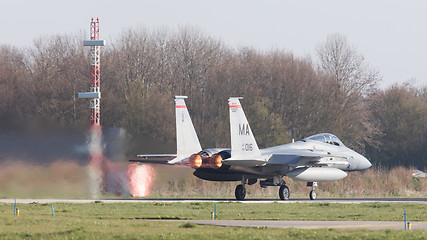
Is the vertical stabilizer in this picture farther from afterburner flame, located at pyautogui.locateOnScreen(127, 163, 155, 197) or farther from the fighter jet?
afterburner flame, located at pyautogui.locateOnScreen(127, 163, 155, 197)

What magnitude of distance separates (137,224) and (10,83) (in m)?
37.6

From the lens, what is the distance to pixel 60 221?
26.6 metres

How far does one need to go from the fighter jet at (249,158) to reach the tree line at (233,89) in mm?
18249

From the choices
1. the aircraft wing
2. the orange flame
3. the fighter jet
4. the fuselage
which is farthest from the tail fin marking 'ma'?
the orange flame

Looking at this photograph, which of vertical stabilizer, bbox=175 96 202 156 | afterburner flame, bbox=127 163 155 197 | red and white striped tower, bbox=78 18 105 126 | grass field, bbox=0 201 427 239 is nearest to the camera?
grass field, bbox=0 201 427 239

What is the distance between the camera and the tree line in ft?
216

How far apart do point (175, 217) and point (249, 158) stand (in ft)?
37.8

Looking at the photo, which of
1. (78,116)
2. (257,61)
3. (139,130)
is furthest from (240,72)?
(139,130)

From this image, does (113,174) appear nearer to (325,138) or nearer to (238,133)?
(238,133)

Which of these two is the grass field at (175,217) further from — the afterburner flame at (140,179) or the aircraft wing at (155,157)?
the afterburner flame at (140,179)

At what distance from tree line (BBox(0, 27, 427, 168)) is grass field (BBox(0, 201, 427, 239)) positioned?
25743mm

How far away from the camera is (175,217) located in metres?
28.8

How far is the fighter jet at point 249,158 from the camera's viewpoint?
39.5 m

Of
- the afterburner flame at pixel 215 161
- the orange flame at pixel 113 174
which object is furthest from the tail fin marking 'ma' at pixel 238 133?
the orange flame at pixel 113 174
